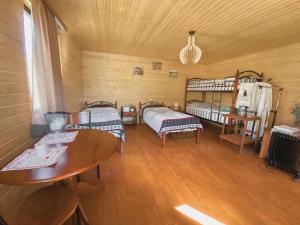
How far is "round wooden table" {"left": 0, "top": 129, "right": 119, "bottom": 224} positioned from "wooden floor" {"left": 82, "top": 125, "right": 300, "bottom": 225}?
749mm

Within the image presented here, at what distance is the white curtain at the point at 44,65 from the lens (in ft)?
5.21

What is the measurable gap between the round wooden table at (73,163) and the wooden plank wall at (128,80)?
362cm

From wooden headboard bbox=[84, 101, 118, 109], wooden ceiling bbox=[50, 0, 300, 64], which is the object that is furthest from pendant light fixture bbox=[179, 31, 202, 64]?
wooden headboard bbox=[84, 101, 118, 109]

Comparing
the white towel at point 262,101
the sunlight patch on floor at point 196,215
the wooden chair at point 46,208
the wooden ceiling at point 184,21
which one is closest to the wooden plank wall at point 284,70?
the wooden ceiling at point 184,21

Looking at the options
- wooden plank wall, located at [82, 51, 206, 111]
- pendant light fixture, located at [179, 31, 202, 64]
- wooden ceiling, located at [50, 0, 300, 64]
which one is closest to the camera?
wooden ceiling, located at [50, 0, 300, 64]

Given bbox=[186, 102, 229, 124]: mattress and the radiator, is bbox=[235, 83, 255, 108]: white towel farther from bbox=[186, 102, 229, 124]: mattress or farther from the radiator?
the radiator

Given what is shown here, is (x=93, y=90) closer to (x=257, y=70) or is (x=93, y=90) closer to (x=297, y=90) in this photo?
(x=257, y=70)

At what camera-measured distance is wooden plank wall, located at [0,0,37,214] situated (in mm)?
1107

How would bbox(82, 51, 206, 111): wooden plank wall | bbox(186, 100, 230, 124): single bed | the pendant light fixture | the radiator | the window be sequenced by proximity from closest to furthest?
1. the window
2. the radiator
3. the pendant light fixture
4. bbox(186, 100, 230, 124): single bed
5. bbox(82, 51, 206, 111): wooden plank wall

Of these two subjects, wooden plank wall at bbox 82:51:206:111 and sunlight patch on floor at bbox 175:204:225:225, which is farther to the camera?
wooden plank wall at bbox 82:51:206:111

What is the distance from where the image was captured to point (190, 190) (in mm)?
1866

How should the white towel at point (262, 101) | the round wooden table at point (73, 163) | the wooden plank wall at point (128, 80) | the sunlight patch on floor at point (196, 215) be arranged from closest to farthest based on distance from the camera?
the round wooden table at point (73, 163) → the sunlight patch on floor at point (196, 215) → the white towel at point (262, 101) → the wooden plank wall at point (128, 80)

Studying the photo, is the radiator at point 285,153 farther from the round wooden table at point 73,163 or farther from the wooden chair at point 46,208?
the wooden chair at point 46,208

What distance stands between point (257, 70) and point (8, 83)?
4.93 m
